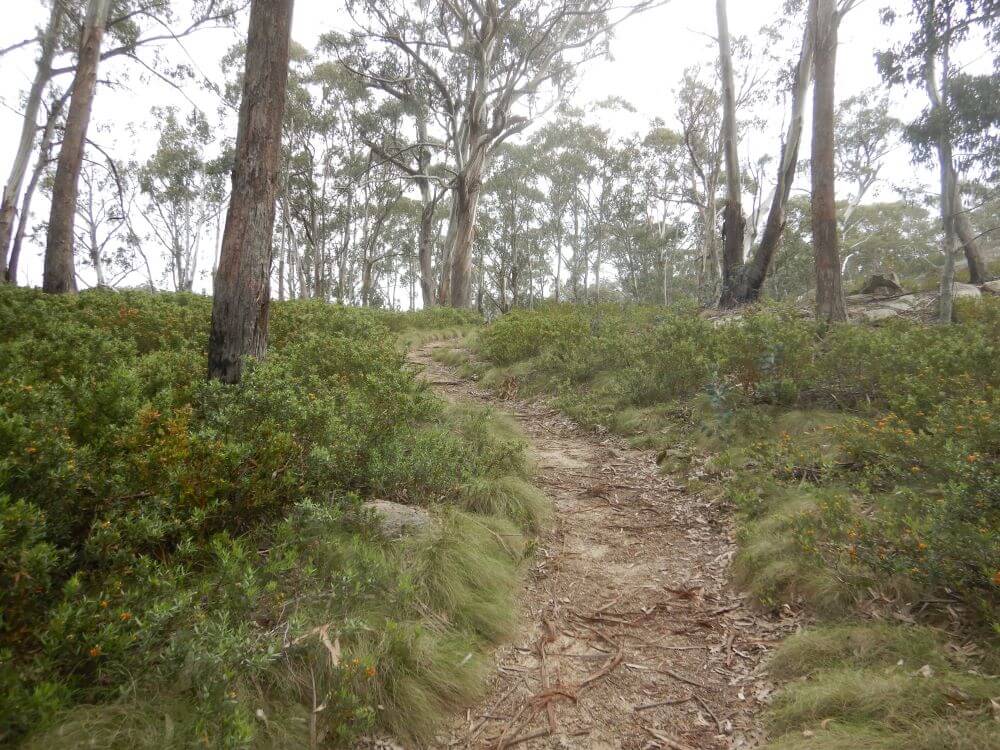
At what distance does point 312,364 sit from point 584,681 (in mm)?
3653

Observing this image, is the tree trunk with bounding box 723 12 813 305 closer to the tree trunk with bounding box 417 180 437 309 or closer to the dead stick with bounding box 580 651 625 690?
the dead stick with bounding box 580 651 625 690

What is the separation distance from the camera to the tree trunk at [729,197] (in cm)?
1038

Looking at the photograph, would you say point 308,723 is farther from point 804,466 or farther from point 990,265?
point 990,265

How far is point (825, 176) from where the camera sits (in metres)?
7.51

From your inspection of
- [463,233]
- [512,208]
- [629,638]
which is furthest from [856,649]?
[512,208]

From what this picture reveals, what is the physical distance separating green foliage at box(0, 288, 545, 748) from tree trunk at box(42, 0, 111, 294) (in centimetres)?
596

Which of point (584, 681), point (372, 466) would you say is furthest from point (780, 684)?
point (372, 466)

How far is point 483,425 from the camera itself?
16.8 feet

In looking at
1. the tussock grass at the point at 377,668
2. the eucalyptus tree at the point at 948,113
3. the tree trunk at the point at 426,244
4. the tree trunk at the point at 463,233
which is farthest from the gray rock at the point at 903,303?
the tree trunk at the point at 426,244

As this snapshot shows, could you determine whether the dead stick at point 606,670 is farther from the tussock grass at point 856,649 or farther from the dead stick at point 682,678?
the tussock grass at point 856,649

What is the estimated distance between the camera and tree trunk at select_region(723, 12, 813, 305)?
967cm

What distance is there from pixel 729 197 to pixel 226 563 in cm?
1104

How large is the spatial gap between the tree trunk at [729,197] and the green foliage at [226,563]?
309 inches

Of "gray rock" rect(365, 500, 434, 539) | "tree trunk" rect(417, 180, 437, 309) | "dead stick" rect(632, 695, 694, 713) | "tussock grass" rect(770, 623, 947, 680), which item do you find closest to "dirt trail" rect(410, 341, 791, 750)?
"dead stick" rect(632, 695, 694, 713)
